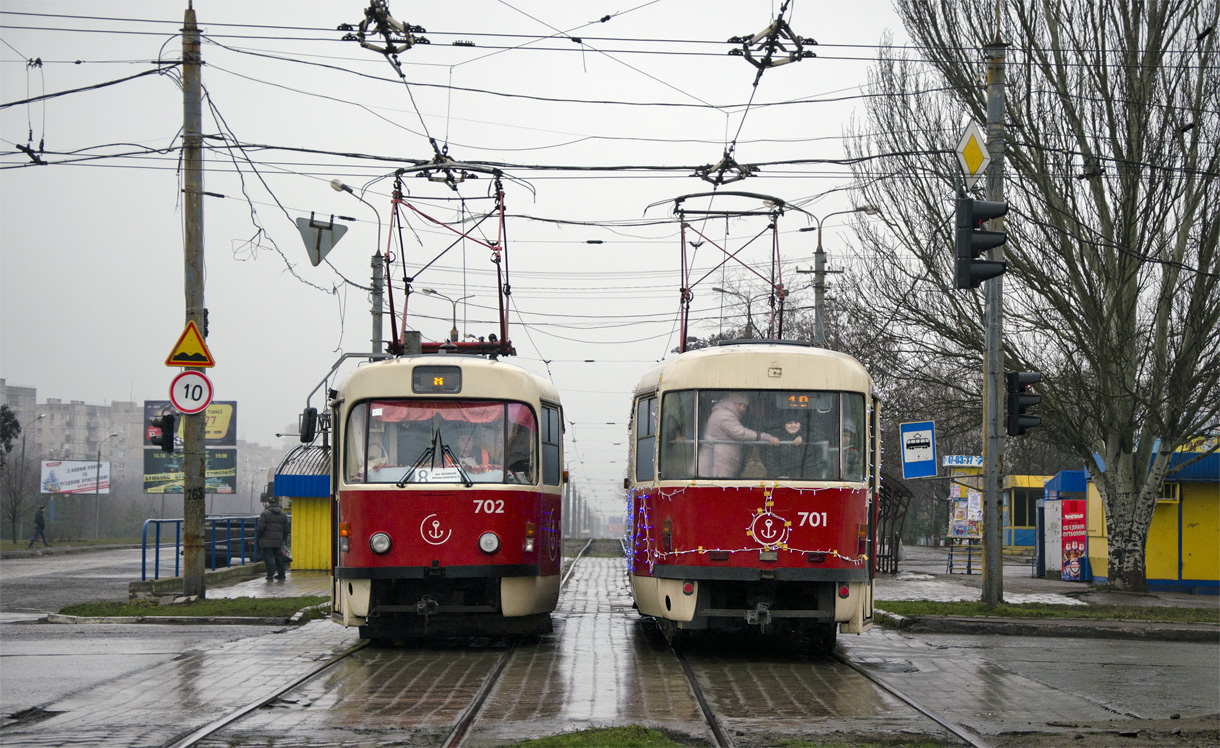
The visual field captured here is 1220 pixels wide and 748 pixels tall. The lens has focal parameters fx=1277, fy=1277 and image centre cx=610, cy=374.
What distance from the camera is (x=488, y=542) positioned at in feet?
40.5

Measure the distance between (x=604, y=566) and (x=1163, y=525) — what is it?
1212 cm

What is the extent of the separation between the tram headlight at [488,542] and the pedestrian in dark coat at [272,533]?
471 inches

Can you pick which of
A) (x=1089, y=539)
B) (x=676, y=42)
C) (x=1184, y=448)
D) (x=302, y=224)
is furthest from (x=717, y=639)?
(x=1089, y=539)

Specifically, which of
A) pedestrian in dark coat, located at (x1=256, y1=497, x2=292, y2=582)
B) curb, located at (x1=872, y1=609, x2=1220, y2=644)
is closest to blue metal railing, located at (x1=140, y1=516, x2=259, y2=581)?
→ pedestrian in dark coat, located at (x1=256, y1=497, x2=292, y2=582)

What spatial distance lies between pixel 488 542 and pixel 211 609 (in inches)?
230

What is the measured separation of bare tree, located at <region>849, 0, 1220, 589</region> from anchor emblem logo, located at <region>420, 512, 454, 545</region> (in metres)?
11.5

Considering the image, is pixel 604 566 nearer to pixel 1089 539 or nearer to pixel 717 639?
pixel 1089 539

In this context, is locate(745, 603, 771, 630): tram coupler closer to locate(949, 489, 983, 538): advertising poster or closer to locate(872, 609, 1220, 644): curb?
locate(872, 609, 1220, 644): curb

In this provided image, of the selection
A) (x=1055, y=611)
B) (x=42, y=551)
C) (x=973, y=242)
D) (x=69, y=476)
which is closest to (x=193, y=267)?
(x=973, y=242)

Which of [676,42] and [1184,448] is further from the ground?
[676,42]

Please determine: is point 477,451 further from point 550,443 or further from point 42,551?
point 42,551

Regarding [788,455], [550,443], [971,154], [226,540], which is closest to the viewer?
[788,455]

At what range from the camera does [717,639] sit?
14312mm

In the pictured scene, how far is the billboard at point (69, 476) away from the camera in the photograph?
6138 centimetres
